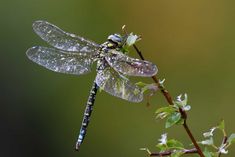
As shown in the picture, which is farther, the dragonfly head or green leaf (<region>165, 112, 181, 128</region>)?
the dragonfly head

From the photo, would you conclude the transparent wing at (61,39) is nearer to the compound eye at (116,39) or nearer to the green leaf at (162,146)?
the compound eye at (116,39)

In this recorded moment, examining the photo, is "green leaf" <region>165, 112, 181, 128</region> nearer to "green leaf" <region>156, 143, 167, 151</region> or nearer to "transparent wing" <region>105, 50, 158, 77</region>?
→ "green leaf" <region>156, 143, 167, 151</region>

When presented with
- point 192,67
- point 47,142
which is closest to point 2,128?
point 47,142

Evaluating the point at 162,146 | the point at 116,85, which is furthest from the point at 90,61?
the point at 162,146

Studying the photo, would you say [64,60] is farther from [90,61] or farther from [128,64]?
[128,64]

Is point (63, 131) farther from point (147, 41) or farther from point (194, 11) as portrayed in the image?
point (194, 11)

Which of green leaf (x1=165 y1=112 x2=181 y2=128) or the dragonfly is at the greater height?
green leaf (x1=165 y1=112 x2=181 y2=128)

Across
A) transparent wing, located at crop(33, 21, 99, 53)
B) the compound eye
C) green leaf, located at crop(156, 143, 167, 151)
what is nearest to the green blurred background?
transparent wing, located at crop(33, 21, 99, 53)
